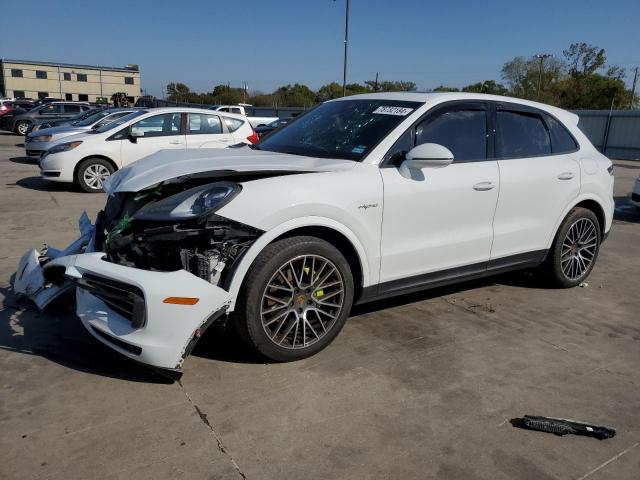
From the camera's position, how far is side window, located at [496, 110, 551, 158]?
4430 mm

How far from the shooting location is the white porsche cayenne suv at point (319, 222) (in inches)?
118

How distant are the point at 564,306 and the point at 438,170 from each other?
1.92 meters

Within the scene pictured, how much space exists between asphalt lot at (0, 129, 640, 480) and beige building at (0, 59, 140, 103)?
283ft

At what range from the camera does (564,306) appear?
4770 millimetres

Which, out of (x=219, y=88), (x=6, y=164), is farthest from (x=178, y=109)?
(x=219, y=88)

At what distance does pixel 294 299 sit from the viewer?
335 centimetres

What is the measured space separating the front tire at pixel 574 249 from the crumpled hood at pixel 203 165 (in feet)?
8.15

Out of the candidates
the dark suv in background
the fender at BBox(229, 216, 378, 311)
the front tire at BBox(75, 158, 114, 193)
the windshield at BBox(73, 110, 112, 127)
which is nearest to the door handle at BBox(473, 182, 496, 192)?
the fender at BBox(229, 216, 378, 311)

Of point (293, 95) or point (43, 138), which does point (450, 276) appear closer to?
point (43, 138)

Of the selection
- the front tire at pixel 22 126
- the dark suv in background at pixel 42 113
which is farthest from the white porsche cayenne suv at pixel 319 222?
the front tire at pixel 22 126

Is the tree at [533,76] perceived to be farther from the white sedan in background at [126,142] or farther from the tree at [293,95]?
the white sedan in background at [126,142]

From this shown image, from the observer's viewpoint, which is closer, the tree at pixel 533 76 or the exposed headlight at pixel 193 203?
the exposed headlight at pixel 193 203

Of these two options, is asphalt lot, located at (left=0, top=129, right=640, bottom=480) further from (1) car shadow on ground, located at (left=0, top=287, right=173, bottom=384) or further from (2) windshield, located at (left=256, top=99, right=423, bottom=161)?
(2) windshield, located at (left=256, top=99, right=423, bottom=161)

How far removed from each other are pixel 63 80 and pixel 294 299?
9454 centimetres
